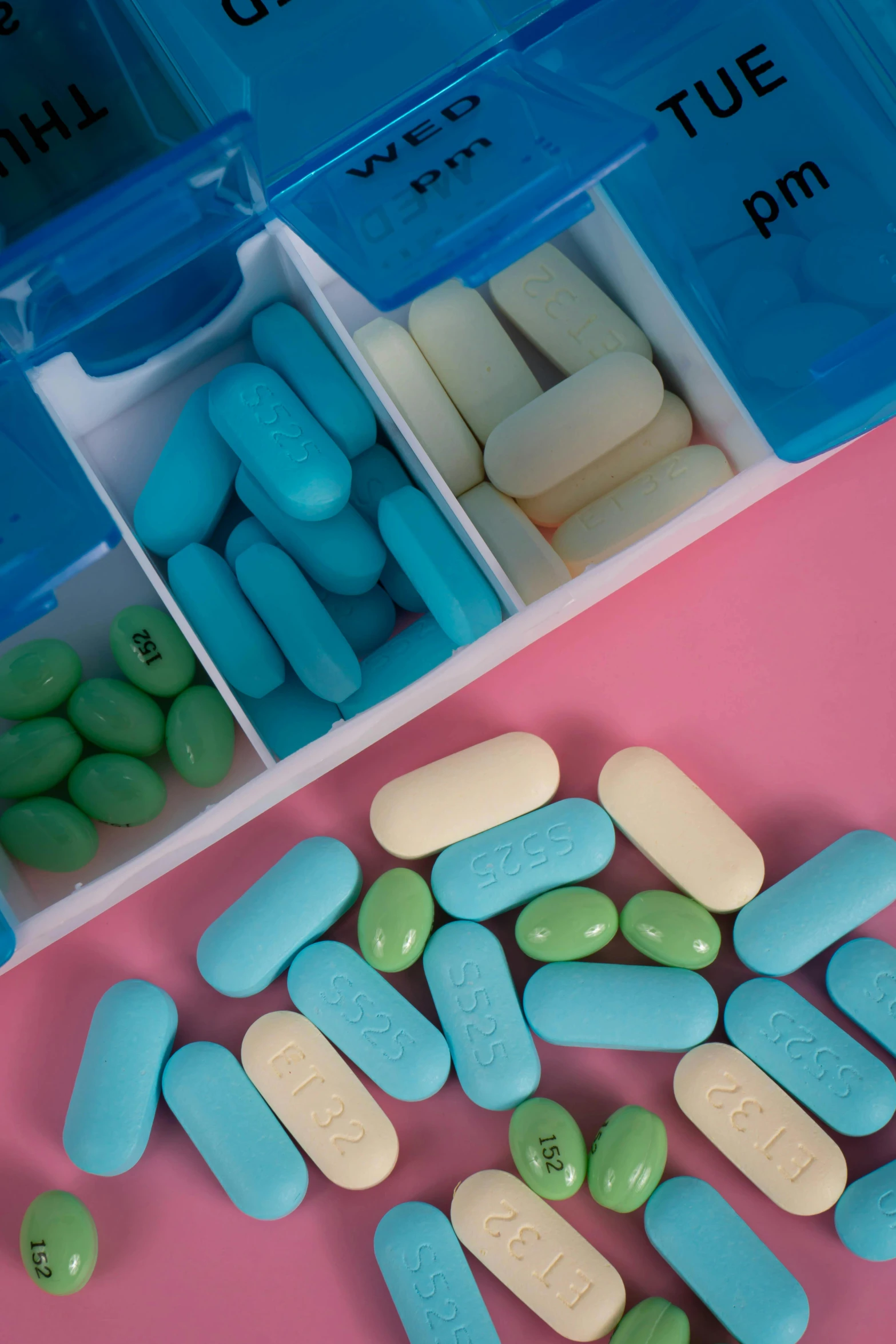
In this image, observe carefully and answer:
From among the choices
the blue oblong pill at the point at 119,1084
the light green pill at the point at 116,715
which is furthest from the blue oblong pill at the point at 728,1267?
the light green pill at the point at 116,715

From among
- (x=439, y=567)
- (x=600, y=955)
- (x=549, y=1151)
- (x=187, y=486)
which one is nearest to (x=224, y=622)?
(x=187, y=486)

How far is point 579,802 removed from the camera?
1482mm

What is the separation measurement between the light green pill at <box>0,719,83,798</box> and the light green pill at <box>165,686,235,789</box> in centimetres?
14

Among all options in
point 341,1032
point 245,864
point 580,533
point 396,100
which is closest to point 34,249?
point 396,100

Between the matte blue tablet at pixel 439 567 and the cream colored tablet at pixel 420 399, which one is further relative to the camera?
the cream colored tablet at pixel 420 399

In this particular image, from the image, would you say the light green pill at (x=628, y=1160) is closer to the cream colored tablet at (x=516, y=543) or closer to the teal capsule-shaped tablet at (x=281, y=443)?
the cream colored tablet at (x=516, y=543)

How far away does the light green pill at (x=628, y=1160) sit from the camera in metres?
1.38

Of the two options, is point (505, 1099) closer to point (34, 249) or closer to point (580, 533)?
point (580, 533)

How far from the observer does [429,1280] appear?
1385 millimetres

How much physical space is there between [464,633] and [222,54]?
0.76 metres

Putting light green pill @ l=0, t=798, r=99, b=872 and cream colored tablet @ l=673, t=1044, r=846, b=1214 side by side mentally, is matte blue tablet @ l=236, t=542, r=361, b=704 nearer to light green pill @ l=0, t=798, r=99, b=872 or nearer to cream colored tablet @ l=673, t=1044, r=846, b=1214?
light green pill @ l=0, t=798, r=99, b=872

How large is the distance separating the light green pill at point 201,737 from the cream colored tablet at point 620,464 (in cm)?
55

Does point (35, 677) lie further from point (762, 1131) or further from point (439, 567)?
point (762, 1131)

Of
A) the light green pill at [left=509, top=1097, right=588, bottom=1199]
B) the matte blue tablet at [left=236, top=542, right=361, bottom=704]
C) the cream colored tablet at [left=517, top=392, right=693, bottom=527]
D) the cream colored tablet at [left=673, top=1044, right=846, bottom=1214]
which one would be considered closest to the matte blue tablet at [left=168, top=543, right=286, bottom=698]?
the matte blue tablet at [left=236, top=542, right=361, bottom=704]
